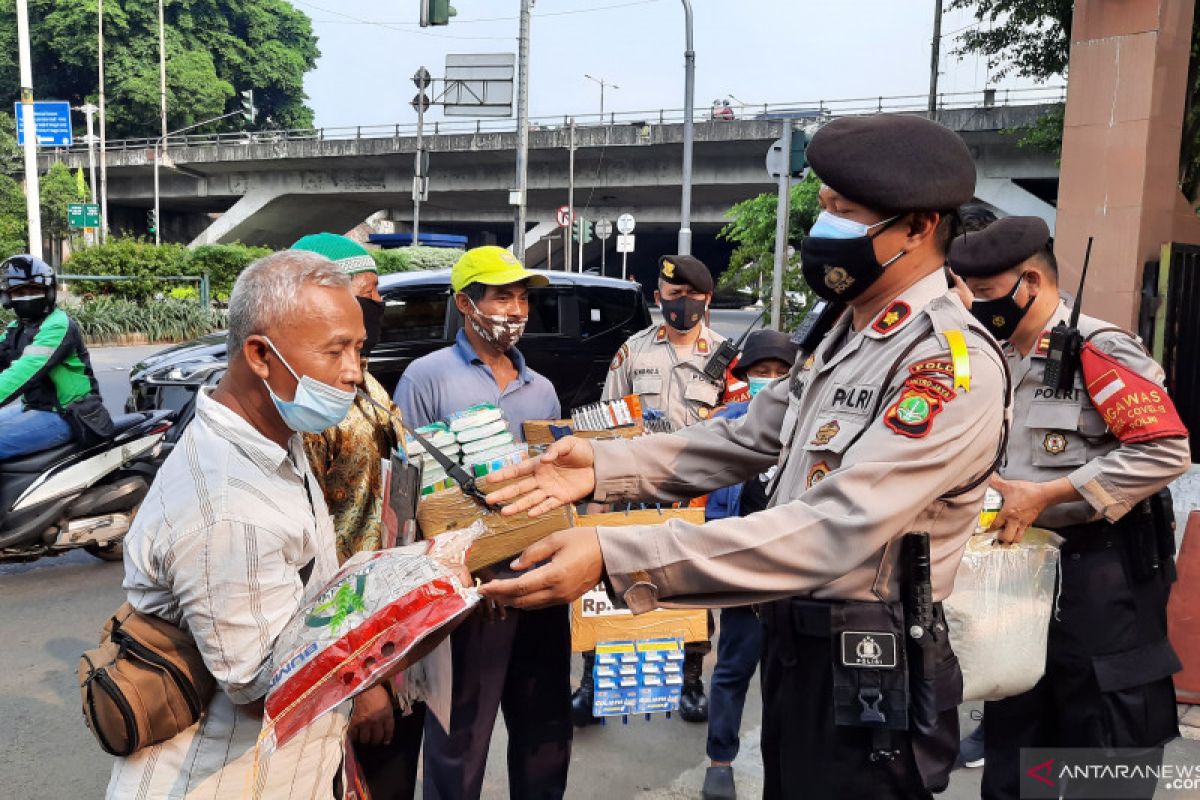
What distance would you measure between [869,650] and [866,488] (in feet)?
1.07

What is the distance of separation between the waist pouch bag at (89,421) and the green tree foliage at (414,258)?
23578 mm

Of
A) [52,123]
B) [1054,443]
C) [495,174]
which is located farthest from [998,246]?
[495,174]

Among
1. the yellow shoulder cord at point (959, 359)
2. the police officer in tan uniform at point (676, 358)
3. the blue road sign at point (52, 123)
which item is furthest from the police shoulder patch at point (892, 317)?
the blue road sign at point (52, 123)

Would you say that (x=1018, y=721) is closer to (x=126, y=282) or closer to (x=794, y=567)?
(x=794, y=567)

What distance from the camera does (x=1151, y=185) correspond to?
20.1ft

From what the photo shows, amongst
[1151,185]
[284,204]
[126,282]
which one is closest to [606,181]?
[284,204]

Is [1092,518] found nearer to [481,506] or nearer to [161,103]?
[481,506]

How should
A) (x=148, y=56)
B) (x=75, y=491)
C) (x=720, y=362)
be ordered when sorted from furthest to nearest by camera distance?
(x=148, y=56) → (x=75, y=491) → (x=720, y=362)

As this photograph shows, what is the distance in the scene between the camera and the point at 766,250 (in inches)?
441

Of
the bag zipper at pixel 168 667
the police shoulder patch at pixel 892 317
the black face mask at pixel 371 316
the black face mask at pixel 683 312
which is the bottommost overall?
the bag zipper at pixel 168 667

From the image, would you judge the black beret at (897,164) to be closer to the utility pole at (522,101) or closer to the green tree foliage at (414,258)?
the utility pole at (522,101)

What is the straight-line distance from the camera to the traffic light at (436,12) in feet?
39.6

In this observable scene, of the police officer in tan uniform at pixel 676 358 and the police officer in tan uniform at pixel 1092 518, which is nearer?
the police officer in tan uniform at pixel 1092 518

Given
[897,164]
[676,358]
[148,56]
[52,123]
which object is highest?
[148,56]
